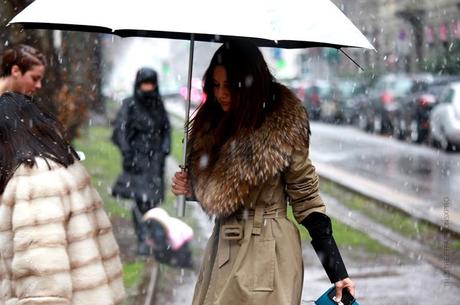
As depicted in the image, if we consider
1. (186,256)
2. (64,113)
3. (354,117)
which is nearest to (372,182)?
(64,113)

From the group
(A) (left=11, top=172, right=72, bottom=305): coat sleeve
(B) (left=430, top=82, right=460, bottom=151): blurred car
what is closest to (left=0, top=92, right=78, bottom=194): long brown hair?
(A) (left=11, top=172, right=72, bottom=305): coat sleeve

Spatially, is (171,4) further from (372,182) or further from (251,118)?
(372,182)

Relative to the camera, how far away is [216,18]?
3752mm

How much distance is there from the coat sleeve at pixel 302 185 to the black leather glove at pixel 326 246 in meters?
0.03

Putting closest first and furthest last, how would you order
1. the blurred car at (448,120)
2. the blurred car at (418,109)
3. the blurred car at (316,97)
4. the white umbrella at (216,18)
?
the white umbrella at (216,18)
the blurred car at (448,120)
the blurred car at (418,109)
the blurred car at (316,97)

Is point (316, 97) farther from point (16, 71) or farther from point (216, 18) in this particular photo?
point (216, 18)

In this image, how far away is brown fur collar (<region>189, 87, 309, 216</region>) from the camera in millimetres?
3799

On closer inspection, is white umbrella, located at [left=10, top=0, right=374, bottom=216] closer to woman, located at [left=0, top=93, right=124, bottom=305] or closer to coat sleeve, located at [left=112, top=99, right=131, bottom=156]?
woman, located at [left=0, top=93, right=124, bottom=305]

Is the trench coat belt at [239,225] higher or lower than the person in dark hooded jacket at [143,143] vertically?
higher

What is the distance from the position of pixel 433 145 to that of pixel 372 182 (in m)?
8.00

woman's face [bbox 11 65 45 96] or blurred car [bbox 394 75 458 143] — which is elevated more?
woman's face [bbox 11 65 45 96]

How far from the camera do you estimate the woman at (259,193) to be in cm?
380

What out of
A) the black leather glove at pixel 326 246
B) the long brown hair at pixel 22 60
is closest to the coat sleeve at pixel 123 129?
the long brown hair at pixel 22 60

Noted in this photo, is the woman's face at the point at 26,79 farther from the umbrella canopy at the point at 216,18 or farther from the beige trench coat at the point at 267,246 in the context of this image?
the beige trench coat at the point at 267,246
